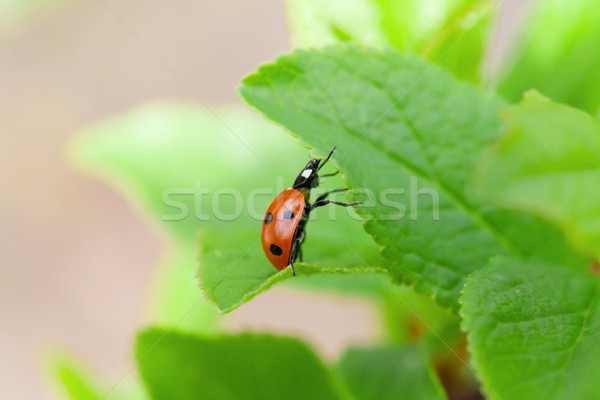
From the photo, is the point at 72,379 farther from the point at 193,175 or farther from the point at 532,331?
the point at 532,331

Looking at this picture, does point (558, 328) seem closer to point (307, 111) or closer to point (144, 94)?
point (307, 111)

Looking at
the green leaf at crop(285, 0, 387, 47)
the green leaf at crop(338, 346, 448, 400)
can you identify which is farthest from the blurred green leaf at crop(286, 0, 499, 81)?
the green leaf at crop(338, 346, 448, 400)

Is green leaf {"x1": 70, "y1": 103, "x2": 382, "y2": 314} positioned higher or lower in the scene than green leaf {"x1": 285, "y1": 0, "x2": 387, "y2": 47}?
lower

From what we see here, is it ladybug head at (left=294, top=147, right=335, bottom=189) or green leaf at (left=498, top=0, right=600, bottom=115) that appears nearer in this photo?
green leaf at (left=498, top=0, right=600, bottom=115)

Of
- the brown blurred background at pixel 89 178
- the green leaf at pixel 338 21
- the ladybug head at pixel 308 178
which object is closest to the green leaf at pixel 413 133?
the green leaf at pixel 338 21

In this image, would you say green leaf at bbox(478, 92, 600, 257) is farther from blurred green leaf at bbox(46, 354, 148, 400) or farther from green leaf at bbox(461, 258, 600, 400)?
blurred green leaf at bbox(46, 354, 148, 400)

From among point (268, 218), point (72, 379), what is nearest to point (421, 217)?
point (268, 218)
